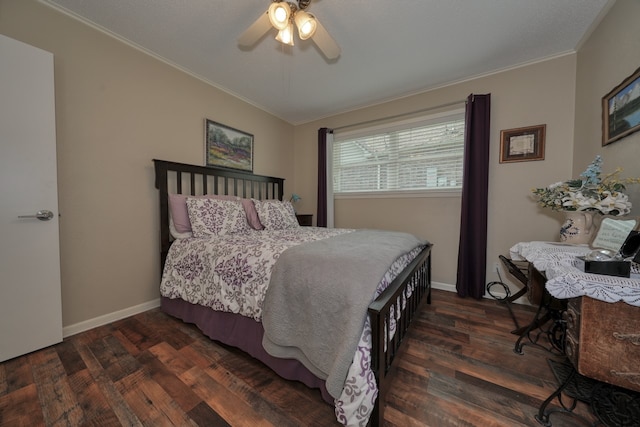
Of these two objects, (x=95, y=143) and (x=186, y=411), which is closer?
(x=186, y=411)

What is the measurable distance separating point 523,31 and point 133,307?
13.6ft

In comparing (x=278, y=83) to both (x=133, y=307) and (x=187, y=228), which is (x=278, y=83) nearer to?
(x=187, y=228)

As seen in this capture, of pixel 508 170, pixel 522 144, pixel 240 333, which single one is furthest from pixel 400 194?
pixel 240 333

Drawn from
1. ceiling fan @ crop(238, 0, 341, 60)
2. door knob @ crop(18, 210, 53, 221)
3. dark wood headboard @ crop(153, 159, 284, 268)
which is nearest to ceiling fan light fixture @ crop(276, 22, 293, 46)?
ceiling fan @ crop(238, 0, 341, 60)

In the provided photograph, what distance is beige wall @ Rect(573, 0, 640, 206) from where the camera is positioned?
1388mm

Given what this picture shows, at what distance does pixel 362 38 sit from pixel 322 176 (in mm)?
1825

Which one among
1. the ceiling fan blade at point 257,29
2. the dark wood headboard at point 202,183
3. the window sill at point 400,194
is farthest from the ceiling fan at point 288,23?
the window sill at point 400,194

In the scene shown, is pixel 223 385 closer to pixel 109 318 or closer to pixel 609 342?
pixel 109 318

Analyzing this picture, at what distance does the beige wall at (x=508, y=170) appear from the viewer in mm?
2180

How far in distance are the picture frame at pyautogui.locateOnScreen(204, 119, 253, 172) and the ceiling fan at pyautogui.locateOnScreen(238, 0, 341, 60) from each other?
1.28m

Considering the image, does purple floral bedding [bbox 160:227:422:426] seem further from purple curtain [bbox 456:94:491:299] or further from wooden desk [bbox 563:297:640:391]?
purple curtain [bbox 456:94:491:299]

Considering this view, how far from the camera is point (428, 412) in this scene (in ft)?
3.53

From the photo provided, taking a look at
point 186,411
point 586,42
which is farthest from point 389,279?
point 586,42

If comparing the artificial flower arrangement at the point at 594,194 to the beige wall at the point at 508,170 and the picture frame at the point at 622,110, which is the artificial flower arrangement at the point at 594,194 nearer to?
the picture frame at the point at 622,110
